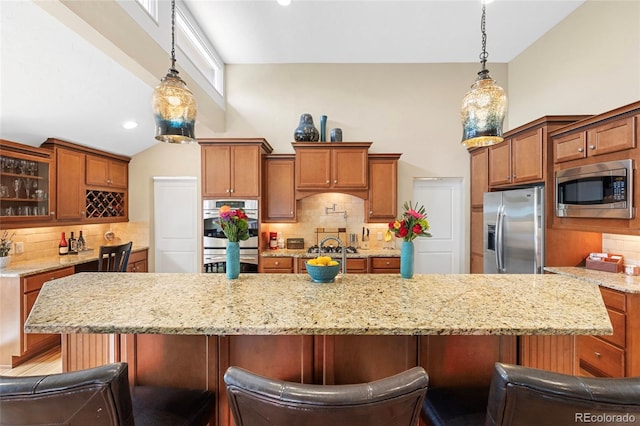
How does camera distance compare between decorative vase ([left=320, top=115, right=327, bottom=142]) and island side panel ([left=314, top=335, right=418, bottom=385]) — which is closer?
island side panel ([left=314, top=335, right=418, bottom=385])

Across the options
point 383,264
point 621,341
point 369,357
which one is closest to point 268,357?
point 369,357

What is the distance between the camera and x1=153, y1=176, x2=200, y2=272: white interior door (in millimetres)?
4410

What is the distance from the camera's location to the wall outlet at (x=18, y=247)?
3.06m

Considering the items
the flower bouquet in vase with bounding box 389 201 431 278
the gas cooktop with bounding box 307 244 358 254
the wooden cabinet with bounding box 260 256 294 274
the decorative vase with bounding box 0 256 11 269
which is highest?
the flower bouquet in vase with bounding box 389 201 431 278

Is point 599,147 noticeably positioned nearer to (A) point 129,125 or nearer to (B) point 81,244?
(A) point 129,125

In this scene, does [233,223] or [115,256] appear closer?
[233,223]

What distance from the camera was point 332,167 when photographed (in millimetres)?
3834

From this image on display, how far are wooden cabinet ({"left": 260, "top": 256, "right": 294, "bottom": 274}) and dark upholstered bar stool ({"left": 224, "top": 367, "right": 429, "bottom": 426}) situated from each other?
2.89 metres

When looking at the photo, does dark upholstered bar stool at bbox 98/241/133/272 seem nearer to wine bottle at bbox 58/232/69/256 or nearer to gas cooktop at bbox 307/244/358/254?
wine bottle at bbox 58/232/69/256

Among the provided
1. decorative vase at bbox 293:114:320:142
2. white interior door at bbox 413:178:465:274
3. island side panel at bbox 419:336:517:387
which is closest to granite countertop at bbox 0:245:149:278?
decorative vase at bbox 293:114:320:142

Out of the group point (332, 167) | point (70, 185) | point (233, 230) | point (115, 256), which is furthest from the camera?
point (332, 167)

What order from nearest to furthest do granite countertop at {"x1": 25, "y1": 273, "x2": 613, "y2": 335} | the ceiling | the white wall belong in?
granite countertop at {"x1": 25, "y1": 273, "x2": 613, "y2": 335} < the ceiling < the white wall

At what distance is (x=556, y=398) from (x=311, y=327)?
0.77m

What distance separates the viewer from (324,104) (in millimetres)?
4227
